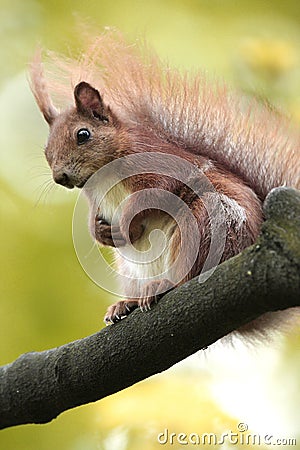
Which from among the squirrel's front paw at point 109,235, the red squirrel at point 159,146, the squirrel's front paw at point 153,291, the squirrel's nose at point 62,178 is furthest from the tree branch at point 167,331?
the squirrel's nose at point 62,178

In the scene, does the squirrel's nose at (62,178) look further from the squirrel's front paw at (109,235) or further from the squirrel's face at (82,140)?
the squirrel's front paw at (109,235)

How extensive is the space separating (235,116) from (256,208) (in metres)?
0.28

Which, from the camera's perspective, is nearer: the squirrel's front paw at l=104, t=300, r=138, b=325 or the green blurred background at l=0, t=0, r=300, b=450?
the squirrel's front paw at l=104, t=300, r=138, b=325

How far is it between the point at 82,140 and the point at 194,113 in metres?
0.29

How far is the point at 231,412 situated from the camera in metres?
2.54

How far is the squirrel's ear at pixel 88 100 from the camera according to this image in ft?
6.67

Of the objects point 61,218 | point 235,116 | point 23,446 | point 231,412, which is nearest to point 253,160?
point 235,116
